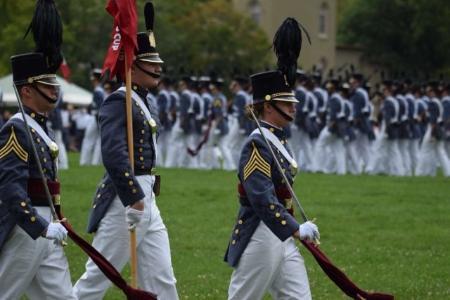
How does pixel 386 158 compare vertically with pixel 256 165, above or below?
below

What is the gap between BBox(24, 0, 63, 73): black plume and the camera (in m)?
7.28

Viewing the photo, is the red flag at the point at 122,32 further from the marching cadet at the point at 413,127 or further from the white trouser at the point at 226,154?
the marching cadet at the point at 413,127

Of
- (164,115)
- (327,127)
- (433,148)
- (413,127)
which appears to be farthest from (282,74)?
(164,115)

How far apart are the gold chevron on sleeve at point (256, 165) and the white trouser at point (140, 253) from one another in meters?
0.86

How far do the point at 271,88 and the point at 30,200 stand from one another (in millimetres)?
1742

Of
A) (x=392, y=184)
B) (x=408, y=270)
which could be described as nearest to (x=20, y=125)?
(x=408, y=270)

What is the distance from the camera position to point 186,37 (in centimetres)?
5228

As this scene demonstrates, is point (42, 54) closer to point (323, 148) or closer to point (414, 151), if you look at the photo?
point (323, 148)

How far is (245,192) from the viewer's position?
755 cm

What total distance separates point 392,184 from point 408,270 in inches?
360

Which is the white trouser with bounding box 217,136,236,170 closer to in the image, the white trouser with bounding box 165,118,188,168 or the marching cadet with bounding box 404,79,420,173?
the white trouser with bounding box 165,118,188,168

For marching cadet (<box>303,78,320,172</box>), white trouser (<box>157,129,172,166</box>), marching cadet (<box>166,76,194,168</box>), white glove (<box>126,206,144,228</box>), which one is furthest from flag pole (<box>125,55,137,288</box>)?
white trouser (<box>157,129,172,166</box>)

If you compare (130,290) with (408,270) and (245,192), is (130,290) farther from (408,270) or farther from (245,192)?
(408,270)

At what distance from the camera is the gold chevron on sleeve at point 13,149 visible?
693 centimetres
